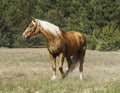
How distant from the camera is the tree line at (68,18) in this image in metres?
36.9

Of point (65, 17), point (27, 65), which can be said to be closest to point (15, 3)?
→ point (65, 17)

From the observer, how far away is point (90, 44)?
3731 centimetres

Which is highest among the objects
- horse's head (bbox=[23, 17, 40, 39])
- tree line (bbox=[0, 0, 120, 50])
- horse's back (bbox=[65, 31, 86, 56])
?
horse's head (bbox=[23, 17, 40, 39])

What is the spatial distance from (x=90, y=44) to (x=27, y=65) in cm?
1683

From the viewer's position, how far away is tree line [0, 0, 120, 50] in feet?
121

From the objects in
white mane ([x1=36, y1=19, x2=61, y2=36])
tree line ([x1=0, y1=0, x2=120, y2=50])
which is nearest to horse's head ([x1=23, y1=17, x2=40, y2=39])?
white mane ([x1=36, y1=19, x2=61, y2=36])

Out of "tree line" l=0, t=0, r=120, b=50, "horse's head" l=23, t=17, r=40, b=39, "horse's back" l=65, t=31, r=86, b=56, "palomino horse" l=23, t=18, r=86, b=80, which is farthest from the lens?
"tree line" l=0, t=0, r=120, b=50

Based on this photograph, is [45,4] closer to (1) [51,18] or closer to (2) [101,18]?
(1) [51,18]

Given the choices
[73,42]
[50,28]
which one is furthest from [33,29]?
[73,42]

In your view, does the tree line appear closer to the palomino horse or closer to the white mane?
the palomino horse

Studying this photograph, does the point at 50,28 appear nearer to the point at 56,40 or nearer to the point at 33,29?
the point at 56,40

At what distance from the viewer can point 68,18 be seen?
3762cm

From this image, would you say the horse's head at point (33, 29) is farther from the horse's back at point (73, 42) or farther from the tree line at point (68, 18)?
the tree line at point (68, 18)

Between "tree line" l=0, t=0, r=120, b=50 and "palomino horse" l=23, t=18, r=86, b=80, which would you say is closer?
"palomino horse" l=23, t=18, r=86, b=80
